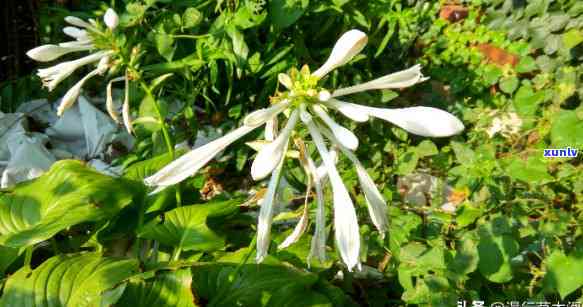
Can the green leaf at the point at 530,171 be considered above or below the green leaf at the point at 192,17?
below

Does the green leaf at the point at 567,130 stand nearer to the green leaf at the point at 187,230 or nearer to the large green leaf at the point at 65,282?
the green leaf at the point at 187,230

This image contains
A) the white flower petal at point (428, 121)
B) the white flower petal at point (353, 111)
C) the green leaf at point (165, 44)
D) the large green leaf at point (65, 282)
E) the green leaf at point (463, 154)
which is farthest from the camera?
the green leaf at point (165, 44)

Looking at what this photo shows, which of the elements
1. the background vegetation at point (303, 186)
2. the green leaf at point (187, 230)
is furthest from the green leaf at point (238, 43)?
the green leaf at point (187, 230)

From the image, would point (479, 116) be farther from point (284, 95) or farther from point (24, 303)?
point (24, 303)

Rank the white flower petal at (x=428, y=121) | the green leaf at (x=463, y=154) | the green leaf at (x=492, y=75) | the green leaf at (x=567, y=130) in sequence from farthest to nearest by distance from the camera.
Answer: the green leaf at (x=492, y=75) < the green leaf at (x=463, y=154) < the green leaf at (x=567, y=130) < the white flower petal at (x=428, y=121)

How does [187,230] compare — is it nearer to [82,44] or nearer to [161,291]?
[161,291]

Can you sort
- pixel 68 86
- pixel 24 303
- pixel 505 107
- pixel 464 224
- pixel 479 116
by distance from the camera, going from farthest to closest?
1. pixel 68 86
2. pixel 505 107
3. pixel 479 116
4. pixel 464 224
5. pixel 24 303

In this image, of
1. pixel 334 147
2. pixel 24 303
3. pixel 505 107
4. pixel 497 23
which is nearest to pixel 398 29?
pixel 497 23

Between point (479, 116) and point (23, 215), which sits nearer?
point (23, 215)
